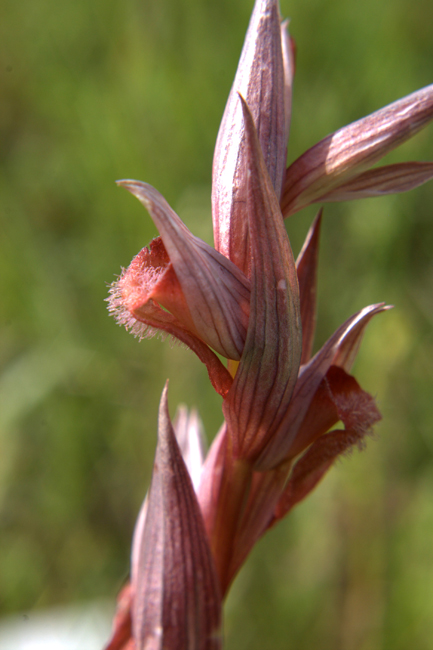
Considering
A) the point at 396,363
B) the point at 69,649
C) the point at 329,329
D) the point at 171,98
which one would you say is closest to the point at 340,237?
the point at 329,329

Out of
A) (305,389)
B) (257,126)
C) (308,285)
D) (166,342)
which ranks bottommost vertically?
(305,389)

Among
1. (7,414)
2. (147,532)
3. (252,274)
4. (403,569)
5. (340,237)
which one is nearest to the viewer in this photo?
(252,274)

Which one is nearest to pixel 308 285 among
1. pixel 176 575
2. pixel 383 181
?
pixel 383 181

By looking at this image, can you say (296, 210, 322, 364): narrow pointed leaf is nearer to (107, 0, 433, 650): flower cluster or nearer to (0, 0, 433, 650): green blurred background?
(107, 0, 433, 650): flower cluster

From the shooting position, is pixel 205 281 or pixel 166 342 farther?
pixel 166 342

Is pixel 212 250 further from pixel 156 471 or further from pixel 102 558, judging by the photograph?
pixel 102 558

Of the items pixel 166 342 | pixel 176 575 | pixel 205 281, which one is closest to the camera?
pixel 205 281

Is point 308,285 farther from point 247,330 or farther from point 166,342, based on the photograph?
point 166,342
